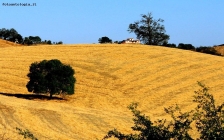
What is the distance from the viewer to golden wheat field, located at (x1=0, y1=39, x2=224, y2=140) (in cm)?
3097

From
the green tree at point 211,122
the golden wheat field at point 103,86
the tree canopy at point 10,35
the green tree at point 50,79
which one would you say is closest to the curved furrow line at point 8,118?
the golden wheat field at point 103,86

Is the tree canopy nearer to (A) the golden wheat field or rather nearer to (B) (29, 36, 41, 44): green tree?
(B) (29, 36, 41, 44): green tree

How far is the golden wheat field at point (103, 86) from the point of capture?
30969 mm

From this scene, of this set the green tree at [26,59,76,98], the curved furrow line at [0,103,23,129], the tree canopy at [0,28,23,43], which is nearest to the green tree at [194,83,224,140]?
the curved furrow line at [0,103,23,129]

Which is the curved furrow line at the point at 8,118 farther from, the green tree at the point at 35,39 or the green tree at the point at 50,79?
the green tree at the point at 35,39

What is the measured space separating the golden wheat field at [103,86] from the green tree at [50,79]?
1321 mm

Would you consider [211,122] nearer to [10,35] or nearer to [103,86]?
[103,86]

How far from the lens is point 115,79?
54.2 m

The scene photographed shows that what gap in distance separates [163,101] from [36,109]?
16.8 meters

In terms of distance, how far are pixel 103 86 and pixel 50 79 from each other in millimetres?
9139

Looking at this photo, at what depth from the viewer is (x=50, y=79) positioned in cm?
4375

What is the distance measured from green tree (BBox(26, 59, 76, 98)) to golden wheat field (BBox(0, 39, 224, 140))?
132cm

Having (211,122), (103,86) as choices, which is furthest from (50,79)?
(211,122)

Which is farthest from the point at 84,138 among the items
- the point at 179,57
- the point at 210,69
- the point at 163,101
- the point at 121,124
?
the point at 179,57
